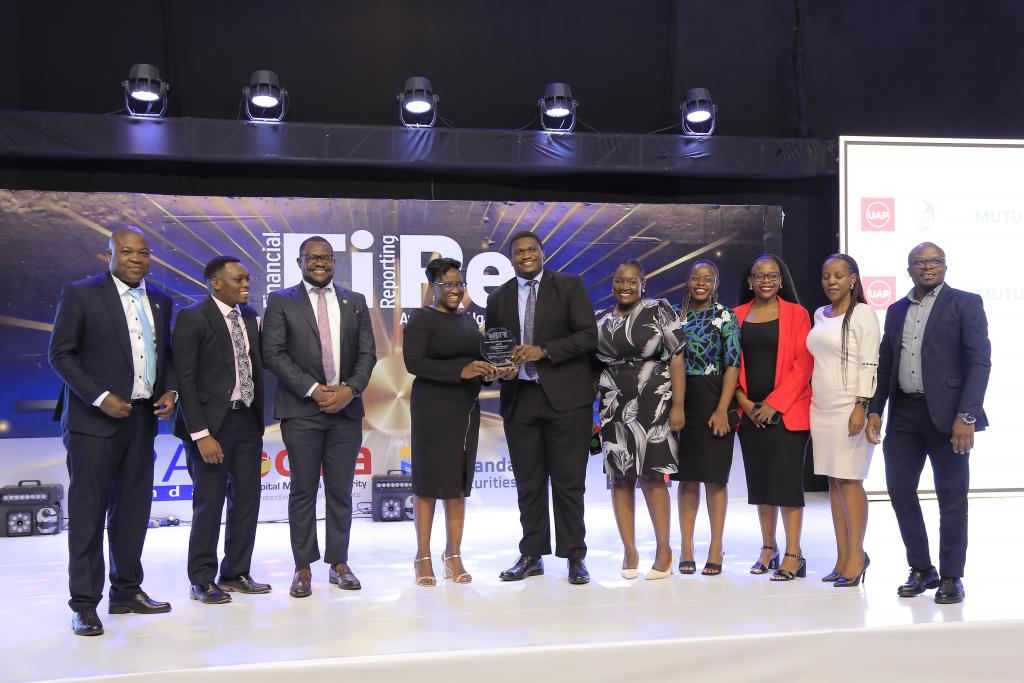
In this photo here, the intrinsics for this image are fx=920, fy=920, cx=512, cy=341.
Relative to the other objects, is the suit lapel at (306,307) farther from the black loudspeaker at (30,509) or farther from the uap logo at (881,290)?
the uap logo at (881,290)

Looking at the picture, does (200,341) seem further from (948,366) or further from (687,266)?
(687,266)

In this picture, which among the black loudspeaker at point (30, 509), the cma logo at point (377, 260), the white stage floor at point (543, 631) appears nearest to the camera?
the white stage floor at point (543, 631)

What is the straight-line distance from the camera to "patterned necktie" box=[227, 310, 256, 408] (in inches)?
166

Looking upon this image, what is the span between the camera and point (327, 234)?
Answer: 6.99m

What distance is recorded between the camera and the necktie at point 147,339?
3.89 m

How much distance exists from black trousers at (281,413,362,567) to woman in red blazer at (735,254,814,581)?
1.93 meters

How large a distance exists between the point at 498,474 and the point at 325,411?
3.08 m

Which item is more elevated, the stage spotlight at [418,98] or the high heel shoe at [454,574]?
the stage spotlight at [418,98]

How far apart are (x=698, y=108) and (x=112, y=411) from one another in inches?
201

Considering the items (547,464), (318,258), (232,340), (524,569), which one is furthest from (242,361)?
(524,569)

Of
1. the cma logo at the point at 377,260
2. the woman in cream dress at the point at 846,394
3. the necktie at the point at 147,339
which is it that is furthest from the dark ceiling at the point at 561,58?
the woman in cream dress at the point at 846,394

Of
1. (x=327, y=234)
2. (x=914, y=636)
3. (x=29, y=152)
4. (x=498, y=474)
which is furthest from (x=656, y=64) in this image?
(x=914, y=636)

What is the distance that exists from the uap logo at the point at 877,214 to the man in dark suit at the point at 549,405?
3798mm

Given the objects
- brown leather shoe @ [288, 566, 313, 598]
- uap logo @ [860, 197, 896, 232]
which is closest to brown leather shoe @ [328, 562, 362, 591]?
Result: brown leather shoe @ [288, 566, 313, 598]
